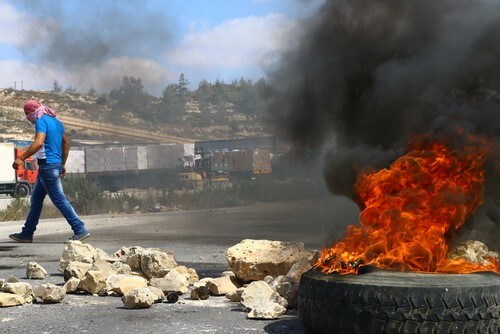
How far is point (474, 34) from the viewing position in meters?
5.31

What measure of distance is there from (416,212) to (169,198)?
21261 millimetres

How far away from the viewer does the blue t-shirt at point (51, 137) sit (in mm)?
9672

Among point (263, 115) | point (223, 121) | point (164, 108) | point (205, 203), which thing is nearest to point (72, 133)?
point (164, 108)

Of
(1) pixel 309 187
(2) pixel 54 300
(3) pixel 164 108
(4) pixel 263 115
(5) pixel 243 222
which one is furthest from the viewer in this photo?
(3) pixel 164 108

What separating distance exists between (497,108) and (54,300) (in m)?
3.58

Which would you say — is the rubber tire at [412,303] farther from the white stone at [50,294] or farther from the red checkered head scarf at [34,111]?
the red checkered head scarf at [34,111]

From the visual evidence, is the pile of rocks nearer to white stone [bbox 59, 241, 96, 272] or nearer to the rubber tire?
white stone [bbox 59, 241, 96, 272]

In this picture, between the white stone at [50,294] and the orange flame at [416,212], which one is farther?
the white stone at [50,294]

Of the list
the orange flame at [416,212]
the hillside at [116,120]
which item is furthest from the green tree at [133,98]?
the orange flame at [416,212]

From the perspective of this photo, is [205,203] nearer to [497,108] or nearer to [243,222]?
[243,222]

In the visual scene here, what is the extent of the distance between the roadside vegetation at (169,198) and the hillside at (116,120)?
124ft

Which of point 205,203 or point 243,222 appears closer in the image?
point 243,222

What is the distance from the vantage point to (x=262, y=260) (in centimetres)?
619

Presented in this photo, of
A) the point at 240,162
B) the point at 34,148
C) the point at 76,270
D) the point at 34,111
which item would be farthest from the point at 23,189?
the point at 76,270
